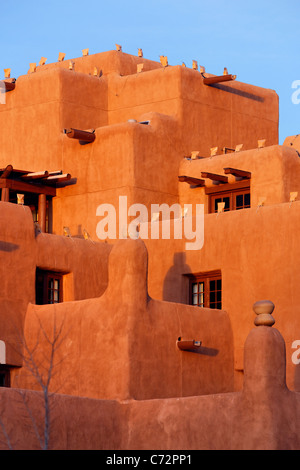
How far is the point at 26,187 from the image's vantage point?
35.2 meters

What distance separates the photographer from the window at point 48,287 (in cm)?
3098

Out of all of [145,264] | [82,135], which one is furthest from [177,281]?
[82,135]

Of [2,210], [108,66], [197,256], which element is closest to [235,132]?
[108,66]

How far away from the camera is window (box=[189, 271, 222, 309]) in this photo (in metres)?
31.9

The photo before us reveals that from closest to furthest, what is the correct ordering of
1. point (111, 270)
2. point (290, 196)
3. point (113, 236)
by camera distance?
point (111, 270) → point (290, 196) → point (113, 236)

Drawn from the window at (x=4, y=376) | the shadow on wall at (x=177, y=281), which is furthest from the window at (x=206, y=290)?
the window at (x=4, y=376)

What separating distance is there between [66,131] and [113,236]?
3968 millimetres

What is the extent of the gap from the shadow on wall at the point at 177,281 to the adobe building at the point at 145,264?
39 mm

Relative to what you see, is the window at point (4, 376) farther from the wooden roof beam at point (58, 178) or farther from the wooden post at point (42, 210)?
the wooden roof beam at point (58, 178)

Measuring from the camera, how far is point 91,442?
→ 24.8m

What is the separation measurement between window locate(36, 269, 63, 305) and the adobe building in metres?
0.04

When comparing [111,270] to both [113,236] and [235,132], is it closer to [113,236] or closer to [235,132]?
[113,236]

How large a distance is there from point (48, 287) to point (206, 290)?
4383 millimetres

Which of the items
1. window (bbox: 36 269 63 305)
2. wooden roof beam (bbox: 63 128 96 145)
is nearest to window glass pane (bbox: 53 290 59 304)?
window (bbox: 36 269 63 305)
